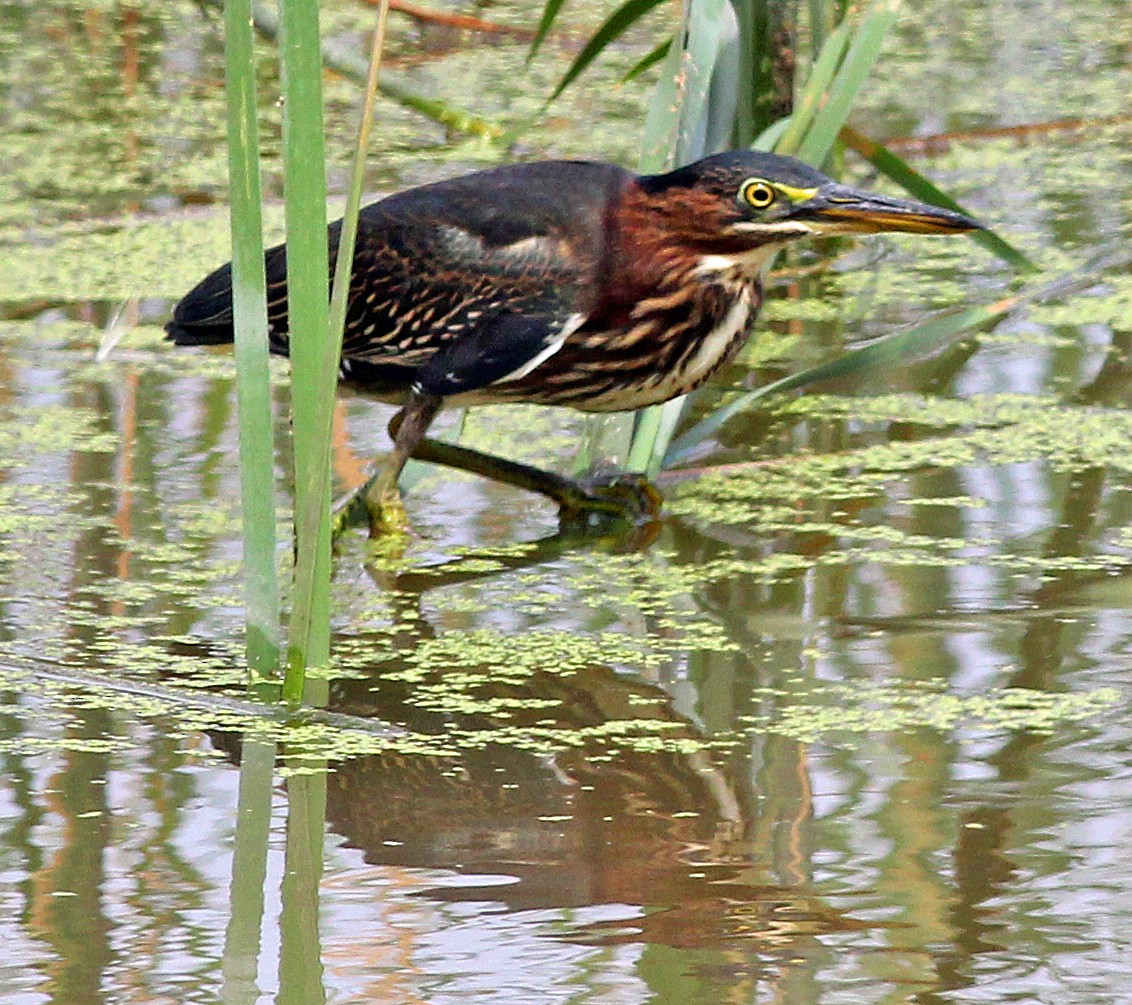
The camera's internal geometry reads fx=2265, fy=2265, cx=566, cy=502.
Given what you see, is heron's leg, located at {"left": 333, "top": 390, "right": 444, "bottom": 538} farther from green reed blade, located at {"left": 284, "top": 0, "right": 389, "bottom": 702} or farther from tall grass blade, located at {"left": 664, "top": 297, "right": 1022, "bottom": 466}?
green reed blade, located at {"left": 284, "top": 0, "right": 389, "bottom": 702}

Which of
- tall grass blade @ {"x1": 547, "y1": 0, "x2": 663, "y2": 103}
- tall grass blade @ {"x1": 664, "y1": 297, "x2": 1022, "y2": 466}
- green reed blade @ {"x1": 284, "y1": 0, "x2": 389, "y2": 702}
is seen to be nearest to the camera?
green reed blade @ {"x1": 284, "y1": 0, "x2": 389, "y2": 702}

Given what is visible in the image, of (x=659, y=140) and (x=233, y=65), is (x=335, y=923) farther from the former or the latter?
(x=659, y=140)

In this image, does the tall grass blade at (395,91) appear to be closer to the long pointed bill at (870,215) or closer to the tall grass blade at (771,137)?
the tall grass blade at (771,137)

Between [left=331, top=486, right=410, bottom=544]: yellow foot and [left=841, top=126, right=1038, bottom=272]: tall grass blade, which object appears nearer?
[left=331, top=486, right=410, bottom=544]: yellow foot

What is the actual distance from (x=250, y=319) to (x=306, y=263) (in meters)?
0.17

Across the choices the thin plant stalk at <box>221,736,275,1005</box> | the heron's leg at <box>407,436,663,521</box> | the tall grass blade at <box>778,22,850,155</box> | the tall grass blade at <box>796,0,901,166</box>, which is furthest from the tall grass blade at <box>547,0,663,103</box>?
the thin plant stalk at <box>221,736,275,1005</box>

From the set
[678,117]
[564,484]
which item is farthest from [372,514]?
[678,117]

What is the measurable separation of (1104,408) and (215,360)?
214 cm

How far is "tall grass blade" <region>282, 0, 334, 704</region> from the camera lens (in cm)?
295

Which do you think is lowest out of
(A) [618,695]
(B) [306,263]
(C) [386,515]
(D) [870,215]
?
(A) [618,695]

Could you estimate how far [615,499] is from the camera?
439 cm

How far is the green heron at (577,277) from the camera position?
163 inches

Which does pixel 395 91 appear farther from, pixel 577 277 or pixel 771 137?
pixel 577 277

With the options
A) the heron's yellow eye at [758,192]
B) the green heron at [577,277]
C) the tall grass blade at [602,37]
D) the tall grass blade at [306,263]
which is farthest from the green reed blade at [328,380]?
the tall grass blade at [602,37]
